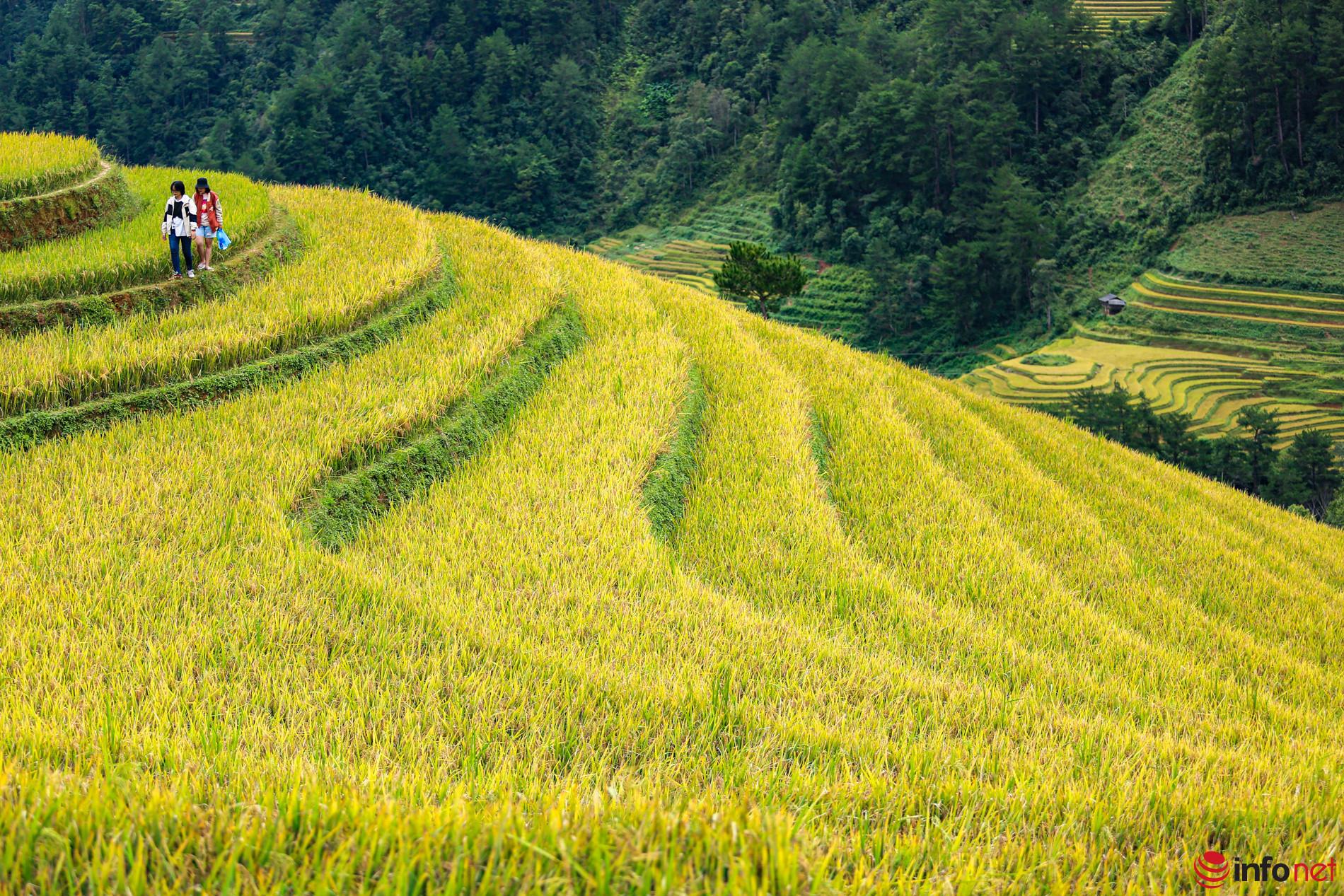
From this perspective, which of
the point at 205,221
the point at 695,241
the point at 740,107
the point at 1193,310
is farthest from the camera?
the point at 740,107

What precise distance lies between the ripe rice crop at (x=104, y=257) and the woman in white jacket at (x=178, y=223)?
24 cm

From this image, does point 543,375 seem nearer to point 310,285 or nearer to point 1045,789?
point 310,285

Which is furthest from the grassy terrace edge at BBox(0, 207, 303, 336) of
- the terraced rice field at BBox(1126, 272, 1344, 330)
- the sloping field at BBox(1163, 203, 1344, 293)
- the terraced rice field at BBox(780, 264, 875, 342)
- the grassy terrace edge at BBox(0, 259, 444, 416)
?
the sloping field at BBox(1163, 203, 1344, 293)

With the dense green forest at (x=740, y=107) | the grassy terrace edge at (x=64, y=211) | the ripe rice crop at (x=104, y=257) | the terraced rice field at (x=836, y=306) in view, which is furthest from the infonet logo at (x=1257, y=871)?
the dense green forest at (x=740, y=107)

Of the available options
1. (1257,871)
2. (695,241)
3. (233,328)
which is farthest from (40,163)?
(695,241)

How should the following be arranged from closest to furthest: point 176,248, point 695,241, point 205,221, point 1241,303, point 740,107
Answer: point 176,248 → point 205,221 → point 1241,303 → point 695,241 → point 740,107

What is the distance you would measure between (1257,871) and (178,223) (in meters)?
10.1

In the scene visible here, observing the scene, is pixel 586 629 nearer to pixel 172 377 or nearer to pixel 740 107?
pixel 172 377

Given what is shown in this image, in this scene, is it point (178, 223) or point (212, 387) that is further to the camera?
point (178, 223)

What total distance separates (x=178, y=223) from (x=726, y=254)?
5041 cm

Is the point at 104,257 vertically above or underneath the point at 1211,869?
above

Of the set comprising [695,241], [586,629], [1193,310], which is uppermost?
[695,241]

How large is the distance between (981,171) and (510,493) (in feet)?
174

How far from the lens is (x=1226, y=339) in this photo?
128 feet
